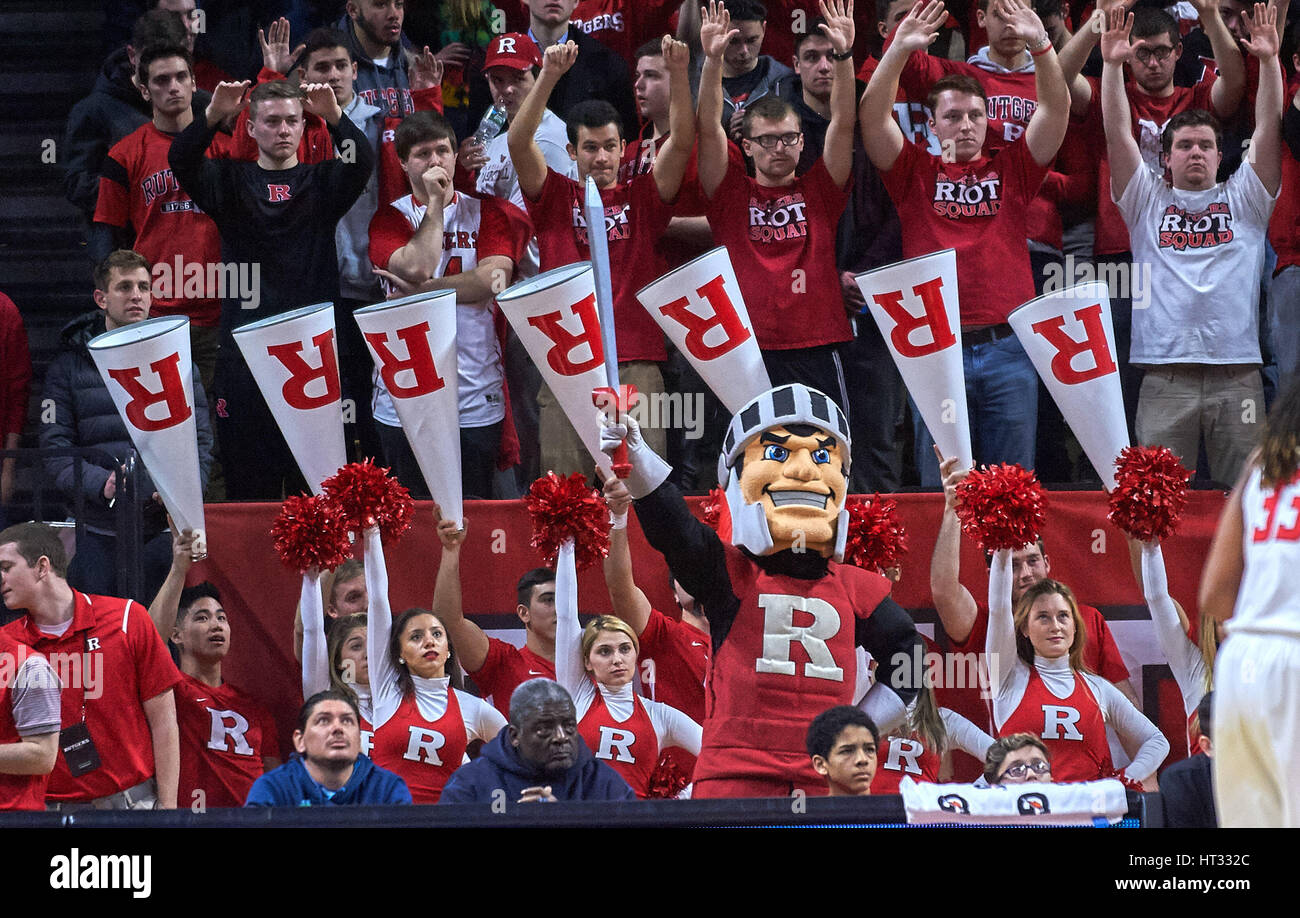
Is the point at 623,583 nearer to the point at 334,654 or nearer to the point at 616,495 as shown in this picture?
the point at 616,495

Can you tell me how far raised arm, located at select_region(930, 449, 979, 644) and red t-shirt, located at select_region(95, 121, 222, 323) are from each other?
3032 mm

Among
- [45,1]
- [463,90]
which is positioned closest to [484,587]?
[463,90]

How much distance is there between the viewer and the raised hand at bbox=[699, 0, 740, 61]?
22.3 feet

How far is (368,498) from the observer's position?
5973mm

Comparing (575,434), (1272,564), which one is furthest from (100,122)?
(1272,564)

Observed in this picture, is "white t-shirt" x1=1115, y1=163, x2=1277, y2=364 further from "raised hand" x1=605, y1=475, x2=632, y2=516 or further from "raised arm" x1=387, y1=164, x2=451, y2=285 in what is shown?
Answer: "raised arm" x1=387, y1=164, x2=451, y2=285

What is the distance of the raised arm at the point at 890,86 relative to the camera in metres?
6.72

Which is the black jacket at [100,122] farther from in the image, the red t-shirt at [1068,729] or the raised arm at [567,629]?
the red t-shirt at [1068,729]

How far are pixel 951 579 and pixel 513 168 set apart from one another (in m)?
2.61

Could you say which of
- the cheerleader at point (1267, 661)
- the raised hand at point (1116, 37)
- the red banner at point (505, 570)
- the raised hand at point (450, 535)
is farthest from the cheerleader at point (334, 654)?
the raised hand at point (1116, 37)

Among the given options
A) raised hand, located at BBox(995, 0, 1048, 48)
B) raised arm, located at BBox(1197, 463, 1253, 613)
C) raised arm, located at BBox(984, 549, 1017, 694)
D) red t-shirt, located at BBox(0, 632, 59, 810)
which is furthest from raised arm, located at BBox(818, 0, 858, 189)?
red t-shirt, located at BBox(0, 632, 59, 810)

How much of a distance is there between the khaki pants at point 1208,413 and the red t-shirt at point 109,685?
3732 millimetres

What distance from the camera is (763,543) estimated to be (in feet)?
18.3

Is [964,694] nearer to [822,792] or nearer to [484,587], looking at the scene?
[822,792]
